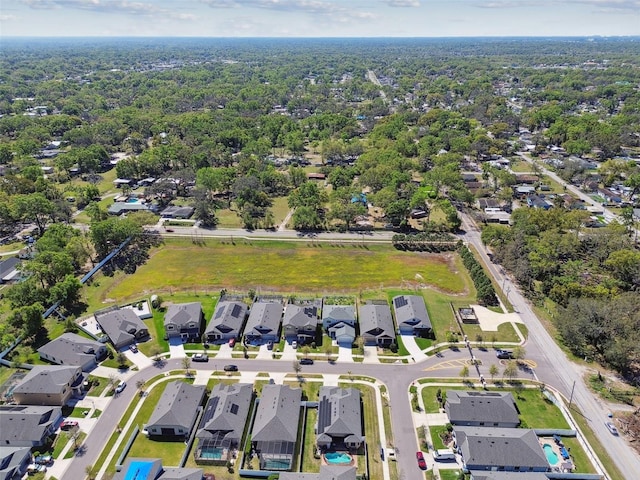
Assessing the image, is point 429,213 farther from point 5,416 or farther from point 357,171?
point 5,416

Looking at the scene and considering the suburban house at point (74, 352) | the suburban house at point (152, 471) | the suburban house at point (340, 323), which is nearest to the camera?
the suburban house at point (152, 471)

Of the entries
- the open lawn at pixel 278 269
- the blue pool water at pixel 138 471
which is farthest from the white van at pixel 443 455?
the open lawn at pixel 278 269

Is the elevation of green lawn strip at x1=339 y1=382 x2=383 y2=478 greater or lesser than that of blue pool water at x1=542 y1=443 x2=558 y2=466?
lesser

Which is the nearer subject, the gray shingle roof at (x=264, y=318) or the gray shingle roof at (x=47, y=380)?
the gray shingle roof at (x=47, y=380)

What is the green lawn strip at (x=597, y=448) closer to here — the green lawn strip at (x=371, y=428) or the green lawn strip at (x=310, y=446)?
the green lawn strip at (x=371, y=428)

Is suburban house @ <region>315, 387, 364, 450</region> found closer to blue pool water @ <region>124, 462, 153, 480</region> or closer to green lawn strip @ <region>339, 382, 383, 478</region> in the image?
green lawn strip @ <region>339, 382, 383, 478</region>

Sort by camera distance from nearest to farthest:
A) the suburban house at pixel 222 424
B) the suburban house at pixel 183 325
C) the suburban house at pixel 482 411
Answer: the suburban house at pixel 222 424
the suburban house at pixel 482 411
the suburban house at pixel 183 325

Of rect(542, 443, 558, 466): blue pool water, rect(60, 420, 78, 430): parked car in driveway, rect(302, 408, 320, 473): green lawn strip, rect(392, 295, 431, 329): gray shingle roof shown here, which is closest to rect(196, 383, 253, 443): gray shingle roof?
rect(302, 408, 320, 473): green lawn strip

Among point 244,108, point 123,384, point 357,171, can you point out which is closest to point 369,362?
point 123,384
